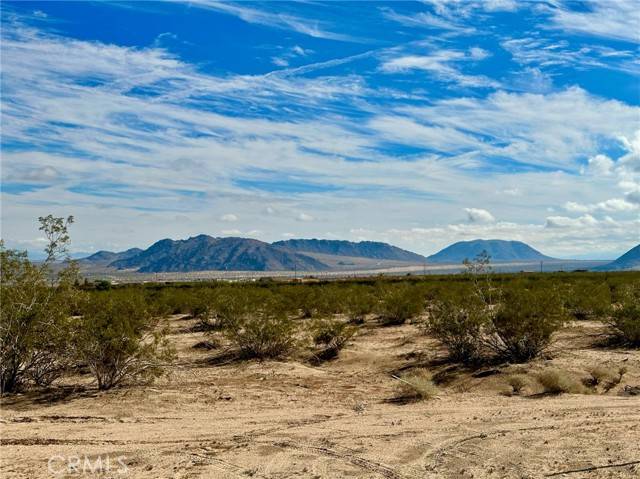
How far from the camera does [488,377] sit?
50.0ft

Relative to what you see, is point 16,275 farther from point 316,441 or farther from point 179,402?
point 316,441

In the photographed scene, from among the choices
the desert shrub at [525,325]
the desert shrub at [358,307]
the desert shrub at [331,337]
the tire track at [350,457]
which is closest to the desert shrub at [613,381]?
the desert shrub at [525,325]

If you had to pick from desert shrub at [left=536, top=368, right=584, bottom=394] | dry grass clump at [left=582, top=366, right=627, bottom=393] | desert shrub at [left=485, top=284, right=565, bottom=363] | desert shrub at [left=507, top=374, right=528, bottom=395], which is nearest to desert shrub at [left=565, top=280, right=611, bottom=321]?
desert shrub at [left=485, top=284, right=565, bottom=363]

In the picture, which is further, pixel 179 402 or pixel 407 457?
pixel 179 402

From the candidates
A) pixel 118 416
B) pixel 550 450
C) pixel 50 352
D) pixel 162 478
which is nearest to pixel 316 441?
pixel 162 478

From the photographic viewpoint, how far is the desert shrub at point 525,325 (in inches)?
661

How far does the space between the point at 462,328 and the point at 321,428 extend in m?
7.88

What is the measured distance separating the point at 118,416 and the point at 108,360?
2687 millimetres

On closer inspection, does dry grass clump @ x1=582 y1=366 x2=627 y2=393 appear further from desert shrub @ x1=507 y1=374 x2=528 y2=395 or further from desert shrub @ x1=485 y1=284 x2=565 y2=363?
desert shrub @ x1=485 y1=284 x2=565 y2=363

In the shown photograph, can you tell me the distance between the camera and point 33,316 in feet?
45.8

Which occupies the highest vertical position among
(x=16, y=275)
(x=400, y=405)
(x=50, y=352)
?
(x=16, y=275)

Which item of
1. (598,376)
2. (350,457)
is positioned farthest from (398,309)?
(350,457)

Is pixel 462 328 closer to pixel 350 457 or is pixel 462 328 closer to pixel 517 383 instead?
pixel 517 383

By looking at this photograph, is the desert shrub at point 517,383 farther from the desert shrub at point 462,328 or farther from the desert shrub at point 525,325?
the desert shrub at point 462,328
